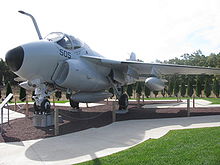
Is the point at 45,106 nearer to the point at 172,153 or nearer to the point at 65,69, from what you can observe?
the point at 65,69

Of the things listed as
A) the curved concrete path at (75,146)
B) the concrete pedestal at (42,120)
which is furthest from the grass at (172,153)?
the concrete pedestal at (42,120)

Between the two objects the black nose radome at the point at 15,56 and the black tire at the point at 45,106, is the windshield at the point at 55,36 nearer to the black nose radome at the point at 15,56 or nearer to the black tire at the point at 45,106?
the black nose radome at the point at 15,56

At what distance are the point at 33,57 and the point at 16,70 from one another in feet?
2.40

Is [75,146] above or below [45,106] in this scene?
below

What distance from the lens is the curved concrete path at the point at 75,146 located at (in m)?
5.00

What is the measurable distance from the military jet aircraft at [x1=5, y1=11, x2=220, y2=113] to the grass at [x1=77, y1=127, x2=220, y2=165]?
4.78 m

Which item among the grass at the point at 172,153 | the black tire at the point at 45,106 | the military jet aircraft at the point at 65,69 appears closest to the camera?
the grass at the point at 172,153

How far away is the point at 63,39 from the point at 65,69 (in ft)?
4.26

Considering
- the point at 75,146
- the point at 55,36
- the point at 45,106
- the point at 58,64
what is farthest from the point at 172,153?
the point at 55,36

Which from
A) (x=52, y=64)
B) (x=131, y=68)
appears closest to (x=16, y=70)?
(x=52, y=64)

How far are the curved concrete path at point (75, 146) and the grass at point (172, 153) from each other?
537 mm

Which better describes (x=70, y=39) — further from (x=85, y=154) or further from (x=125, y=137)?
(x=85, y=154)

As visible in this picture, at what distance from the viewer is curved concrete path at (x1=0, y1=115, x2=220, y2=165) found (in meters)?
5.00

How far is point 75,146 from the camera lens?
6.02 meters
